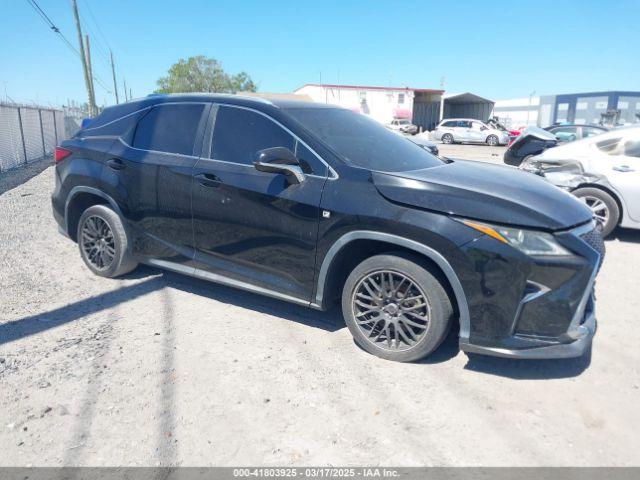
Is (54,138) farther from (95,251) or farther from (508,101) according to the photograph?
(508,101)

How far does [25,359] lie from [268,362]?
1682 mm

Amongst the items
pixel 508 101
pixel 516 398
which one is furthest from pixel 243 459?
pixel 508 101

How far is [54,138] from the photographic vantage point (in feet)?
67.1

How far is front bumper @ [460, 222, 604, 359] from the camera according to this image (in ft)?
9.37

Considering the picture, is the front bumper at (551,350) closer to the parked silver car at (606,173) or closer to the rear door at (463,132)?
the parked silver car at (606,173)

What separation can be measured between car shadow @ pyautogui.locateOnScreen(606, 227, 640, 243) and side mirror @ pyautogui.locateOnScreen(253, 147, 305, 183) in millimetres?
5482

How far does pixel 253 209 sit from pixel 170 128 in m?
1.29

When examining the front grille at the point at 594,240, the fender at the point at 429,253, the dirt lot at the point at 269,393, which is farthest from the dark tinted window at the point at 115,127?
the front grille at the point at 594,240

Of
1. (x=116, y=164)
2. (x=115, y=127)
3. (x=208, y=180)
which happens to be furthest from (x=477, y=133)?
(x=208, y=180)

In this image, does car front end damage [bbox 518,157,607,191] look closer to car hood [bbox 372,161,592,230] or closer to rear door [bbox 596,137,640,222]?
rear door [bbox 596,137,640,222]

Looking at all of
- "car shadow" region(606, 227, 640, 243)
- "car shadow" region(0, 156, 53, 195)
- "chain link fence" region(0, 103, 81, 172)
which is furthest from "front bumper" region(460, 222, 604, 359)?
"chain link fence" region(0, 103, 81, 172)

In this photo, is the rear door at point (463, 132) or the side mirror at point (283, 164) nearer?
the side mirror at point (283, 164)

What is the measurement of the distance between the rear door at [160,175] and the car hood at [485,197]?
173 cm

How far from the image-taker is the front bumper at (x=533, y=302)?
112 inches
